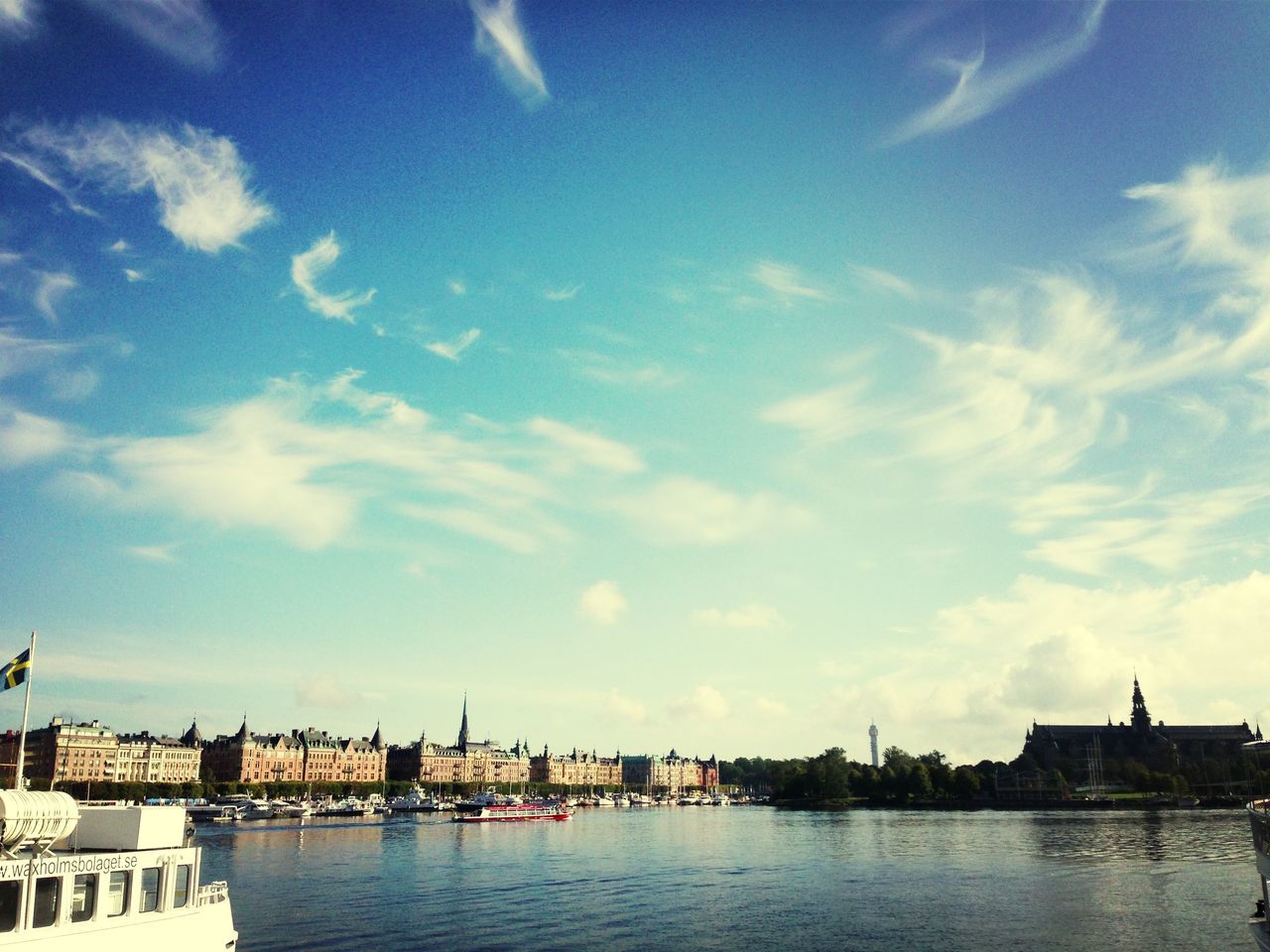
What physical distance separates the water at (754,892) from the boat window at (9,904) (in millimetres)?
23424

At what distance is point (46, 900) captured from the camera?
1086 inches

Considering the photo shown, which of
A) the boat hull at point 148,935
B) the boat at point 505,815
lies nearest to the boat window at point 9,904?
the boat hull at point 148,935

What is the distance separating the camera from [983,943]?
50.2 m

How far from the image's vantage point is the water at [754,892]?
51.9m

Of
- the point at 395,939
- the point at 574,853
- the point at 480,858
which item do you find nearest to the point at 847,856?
the point at 574,853

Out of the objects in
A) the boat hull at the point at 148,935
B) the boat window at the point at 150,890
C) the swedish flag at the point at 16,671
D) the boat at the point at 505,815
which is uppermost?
the swedish flag at the point at 16,671

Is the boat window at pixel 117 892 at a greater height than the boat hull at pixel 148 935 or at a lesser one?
greater

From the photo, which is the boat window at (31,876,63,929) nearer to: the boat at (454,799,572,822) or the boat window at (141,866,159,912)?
the boat window at (141,866,159,912)

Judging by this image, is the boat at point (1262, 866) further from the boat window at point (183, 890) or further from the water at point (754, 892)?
the boat window at point (183, 890)

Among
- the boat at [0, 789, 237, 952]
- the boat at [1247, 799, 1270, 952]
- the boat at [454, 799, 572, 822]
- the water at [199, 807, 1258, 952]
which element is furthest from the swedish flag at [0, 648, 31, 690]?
the boat at [454, 799, 572, 822]

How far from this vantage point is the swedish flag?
34.2 meters

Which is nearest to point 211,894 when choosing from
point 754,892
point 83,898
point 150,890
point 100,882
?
point 150,890

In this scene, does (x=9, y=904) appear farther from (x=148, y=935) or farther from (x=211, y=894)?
(x=211, y=894)

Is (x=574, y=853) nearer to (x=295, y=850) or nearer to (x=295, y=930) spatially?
(x=295, y=850)
